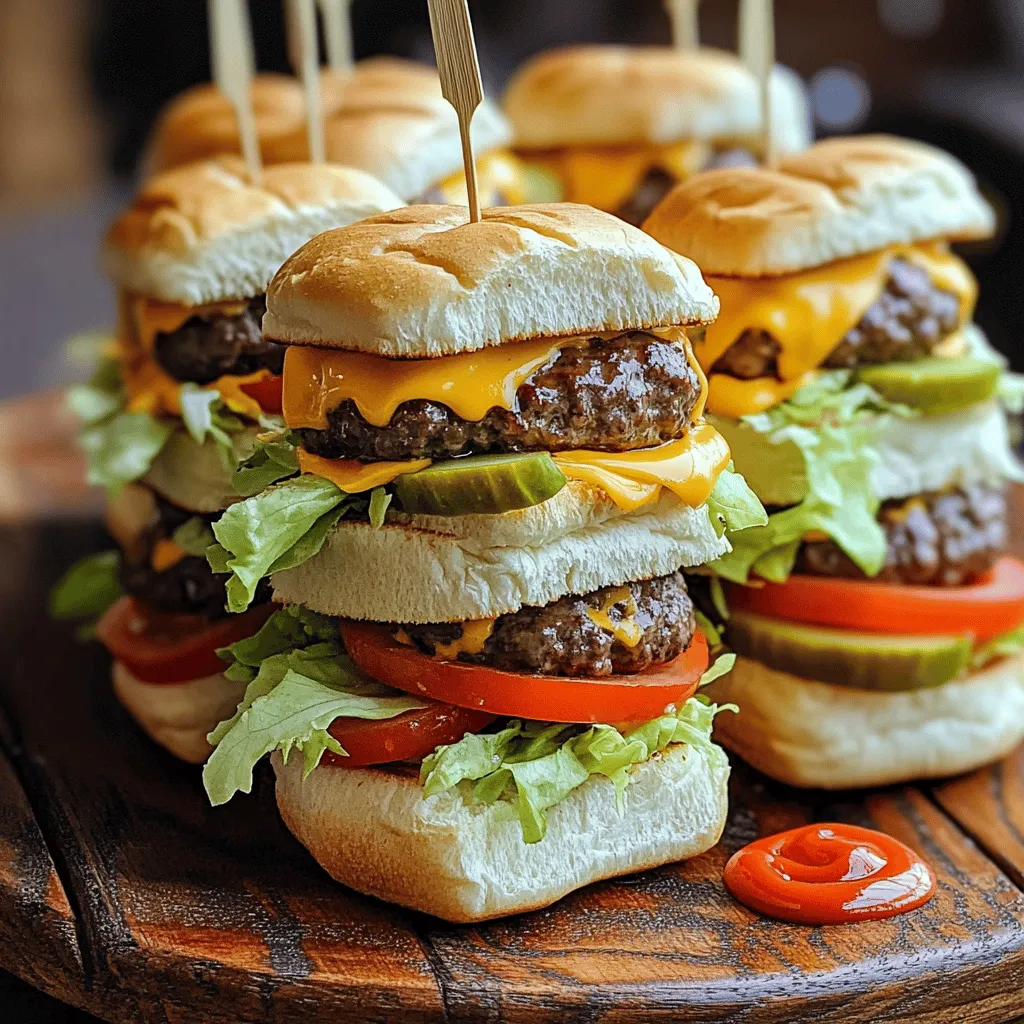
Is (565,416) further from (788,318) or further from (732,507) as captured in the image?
(788,318)

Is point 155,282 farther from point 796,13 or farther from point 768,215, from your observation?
point 796,13

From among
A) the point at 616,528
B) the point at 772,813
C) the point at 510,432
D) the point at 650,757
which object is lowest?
the point at 772,813

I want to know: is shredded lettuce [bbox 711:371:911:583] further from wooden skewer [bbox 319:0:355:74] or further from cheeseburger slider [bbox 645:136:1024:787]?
wooden skewer [bbox 319:0:355:74]

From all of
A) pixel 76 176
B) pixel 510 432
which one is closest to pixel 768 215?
pixel 510 432

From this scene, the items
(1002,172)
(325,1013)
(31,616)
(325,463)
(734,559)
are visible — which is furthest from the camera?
(1002,172)

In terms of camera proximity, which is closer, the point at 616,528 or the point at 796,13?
the point at 616,528

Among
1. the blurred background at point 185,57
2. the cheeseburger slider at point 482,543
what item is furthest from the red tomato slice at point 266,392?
the blurred background at point 185,57
